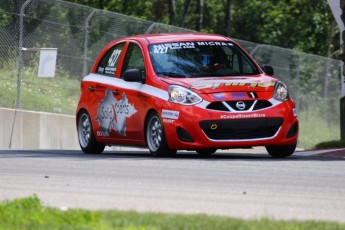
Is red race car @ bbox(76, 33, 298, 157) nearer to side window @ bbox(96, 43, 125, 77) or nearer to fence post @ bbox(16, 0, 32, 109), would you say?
side window @ bbox(96, 43, 125, 77)

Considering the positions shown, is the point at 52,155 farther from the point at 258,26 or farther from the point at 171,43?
the point at 258,26

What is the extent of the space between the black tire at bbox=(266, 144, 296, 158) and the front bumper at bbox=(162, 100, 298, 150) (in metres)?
0.60

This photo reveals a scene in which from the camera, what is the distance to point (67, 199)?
10.2 m

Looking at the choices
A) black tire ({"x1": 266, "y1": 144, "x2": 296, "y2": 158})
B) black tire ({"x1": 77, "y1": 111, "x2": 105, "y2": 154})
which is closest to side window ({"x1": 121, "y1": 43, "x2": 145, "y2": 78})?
black tire ({"x1": 77, "y1": 111, "x2": 105, "y2": 154})

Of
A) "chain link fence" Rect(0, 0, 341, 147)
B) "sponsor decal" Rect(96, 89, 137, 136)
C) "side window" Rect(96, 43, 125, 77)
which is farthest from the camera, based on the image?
"chain link fence" Rect(0, 0, 341, 147)

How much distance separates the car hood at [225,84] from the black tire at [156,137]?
0.52 metres

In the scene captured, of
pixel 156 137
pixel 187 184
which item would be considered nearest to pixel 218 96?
pixel 156 137

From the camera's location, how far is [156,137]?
16234mm

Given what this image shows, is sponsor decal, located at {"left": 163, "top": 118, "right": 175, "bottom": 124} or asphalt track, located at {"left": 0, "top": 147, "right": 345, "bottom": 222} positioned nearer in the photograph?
asphalt track, located at {"left": 0, "top": 147, "right": 345, "bottom": 222}

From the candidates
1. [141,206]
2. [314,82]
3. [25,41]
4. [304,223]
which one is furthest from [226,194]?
[314,82]

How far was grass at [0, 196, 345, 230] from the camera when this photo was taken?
8141 millimetres

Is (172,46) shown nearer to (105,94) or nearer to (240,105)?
(105,94)

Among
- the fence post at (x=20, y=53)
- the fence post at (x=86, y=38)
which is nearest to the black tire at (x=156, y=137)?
the fence post at (x=20, y=53)

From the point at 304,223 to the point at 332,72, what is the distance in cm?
2155
